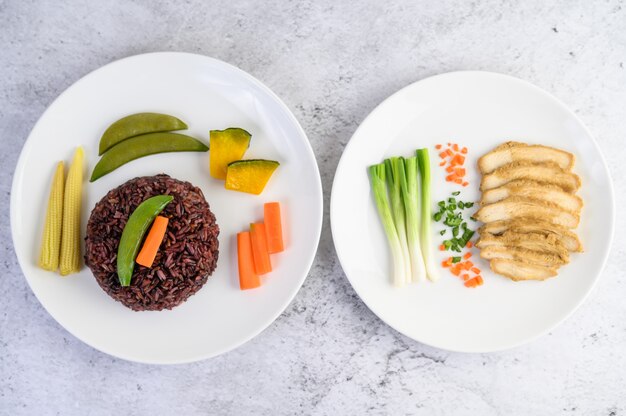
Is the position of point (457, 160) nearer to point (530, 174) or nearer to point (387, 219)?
point (530, 174)

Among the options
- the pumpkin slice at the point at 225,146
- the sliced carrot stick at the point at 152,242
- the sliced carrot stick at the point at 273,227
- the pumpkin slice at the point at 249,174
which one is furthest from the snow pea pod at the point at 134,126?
the sliced carrot stick at the point at 273,227

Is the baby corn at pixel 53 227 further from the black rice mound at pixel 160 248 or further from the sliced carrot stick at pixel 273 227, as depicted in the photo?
the sliced carrot stick at pixel 273 227

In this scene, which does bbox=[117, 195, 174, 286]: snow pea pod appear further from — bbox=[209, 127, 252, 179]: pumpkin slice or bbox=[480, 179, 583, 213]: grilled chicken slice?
bbox=[480, 179, 583, 213]: grilled chicken slice

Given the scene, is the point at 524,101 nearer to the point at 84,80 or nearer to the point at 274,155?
the point at 274,155

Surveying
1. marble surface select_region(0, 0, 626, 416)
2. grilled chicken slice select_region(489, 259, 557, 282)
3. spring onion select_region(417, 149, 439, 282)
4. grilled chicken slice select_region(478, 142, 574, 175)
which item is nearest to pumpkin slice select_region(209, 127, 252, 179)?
marble surface select_region(0, 0, 626, 416)

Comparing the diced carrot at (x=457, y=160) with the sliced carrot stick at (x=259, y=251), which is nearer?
the sliced carrot stick at (x=259, y=251)
